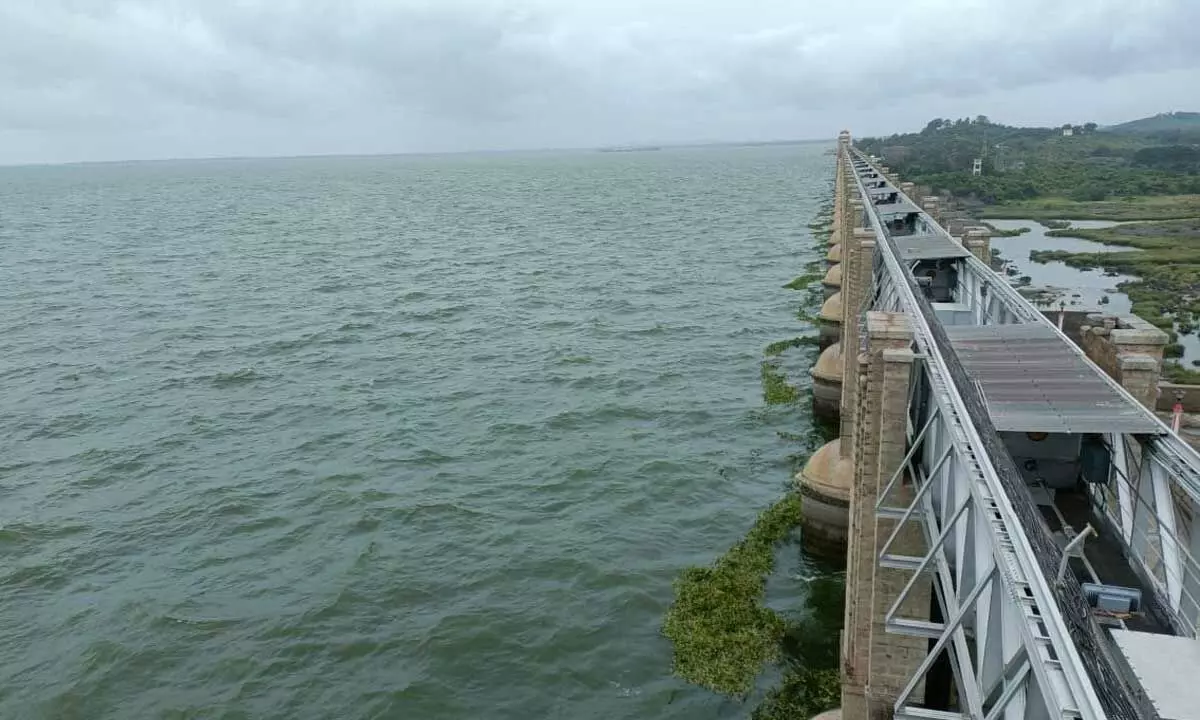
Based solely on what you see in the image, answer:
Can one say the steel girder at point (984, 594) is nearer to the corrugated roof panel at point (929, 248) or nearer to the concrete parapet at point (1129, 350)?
the concrete parapet at point (1129, 350)

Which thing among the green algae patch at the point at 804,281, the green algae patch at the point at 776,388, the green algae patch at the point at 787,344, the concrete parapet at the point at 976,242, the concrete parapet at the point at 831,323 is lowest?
the green algae patch at the point at 776,388

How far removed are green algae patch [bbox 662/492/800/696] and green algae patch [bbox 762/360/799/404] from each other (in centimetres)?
1216

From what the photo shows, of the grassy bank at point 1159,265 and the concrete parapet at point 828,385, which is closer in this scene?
the concrete parapet at point 828,385

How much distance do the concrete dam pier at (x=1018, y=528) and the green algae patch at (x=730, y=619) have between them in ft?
13.2

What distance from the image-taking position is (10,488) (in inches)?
1252

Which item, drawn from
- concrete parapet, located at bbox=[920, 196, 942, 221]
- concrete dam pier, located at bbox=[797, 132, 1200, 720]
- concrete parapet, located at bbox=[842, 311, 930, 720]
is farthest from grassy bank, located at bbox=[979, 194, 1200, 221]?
concrete parapet, located at bbox=[842, 311, 930, 720]

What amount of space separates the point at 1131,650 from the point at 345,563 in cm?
2256

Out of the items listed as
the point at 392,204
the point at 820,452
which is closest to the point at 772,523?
the point at 820,452

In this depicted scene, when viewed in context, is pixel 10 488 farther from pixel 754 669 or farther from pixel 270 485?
pixel 754 669

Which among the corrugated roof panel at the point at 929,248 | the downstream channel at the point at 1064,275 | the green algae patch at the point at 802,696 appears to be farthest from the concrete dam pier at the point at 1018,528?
the downstream channel at the point at 1064,275

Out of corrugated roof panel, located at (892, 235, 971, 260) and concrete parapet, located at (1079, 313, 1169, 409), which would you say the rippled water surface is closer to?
corrugated roof panel, located at (892, 235, 971, 260)

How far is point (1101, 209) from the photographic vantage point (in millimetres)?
124500

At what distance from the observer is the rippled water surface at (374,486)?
2139 centimetres

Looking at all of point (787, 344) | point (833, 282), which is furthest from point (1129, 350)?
point (833, 282)
